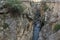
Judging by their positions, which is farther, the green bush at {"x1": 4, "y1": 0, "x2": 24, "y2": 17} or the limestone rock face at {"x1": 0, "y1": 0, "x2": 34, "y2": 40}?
the green bush at {"x1": 4, "y1": 0, "x2": 24, "y2": 17}

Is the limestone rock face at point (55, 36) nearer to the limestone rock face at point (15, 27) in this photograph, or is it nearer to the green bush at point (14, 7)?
the limestone rock face at point (15, 27)

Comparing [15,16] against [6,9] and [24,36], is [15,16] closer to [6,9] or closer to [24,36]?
[6,9]

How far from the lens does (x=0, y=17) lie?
26.0 ft

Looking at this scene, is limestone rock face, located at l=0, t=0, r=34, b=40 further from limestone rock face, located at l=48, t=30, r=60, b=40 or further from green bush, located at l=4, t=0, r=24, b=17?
limestone rock face, located at l=48, t=30, r=60, b=40

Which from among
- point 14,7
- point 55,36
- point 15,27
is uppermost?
point 14,7

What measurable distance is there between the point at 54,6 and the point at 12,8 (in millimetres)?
4737

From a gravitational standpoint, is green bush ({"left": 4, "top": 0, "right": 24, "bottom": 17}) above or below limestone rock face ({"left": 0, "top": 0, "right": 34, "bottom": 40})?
above

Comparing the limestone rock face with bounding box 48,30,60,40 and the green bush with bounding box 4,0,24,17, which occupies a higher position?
the green bush with bounding box 4,0,24,17

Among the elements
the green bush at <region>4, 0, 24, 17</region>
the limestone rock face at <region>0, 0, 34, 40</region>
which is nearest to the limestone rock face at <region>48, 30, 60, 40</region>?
the limestone rock face at <region>0, 0, 34, 40</region>

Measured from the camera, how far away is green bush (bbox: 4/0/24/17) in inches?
320

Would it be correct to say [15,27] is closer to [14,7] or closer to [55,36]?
[14,7]

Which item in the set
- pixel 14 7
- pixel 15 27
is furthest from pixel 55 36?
pixel 14 7

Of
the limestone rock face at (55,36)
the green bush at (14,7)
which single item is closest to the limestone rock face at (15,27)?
the green bush at (14,7)

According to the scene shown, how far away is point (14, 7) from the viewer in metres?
8.18
